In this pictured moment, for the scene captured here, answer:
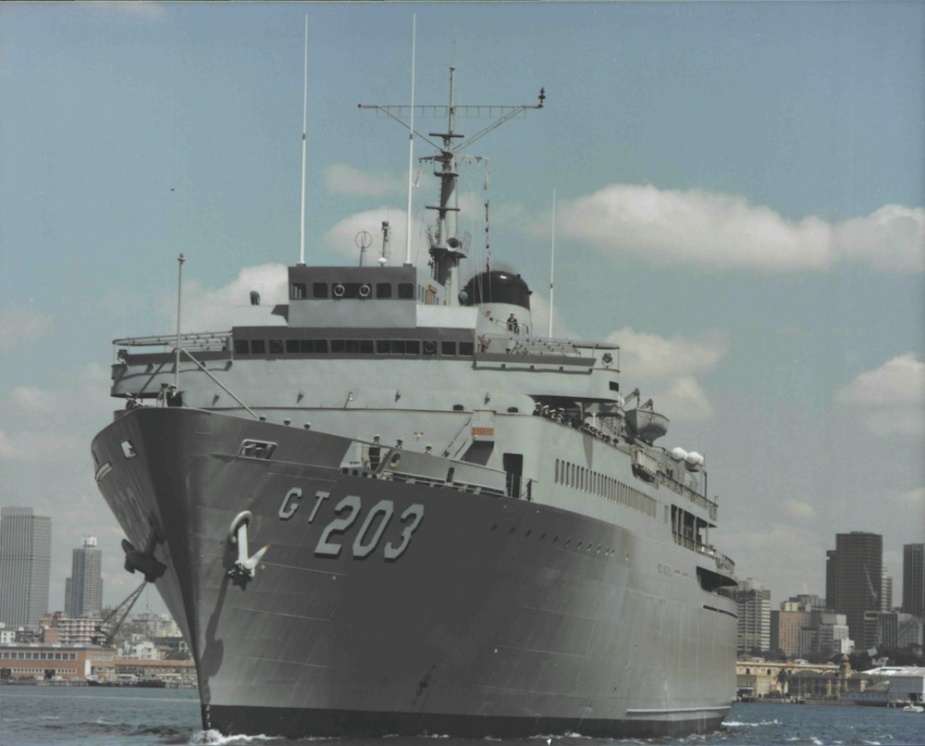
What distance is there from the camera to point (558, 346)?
34.7 m

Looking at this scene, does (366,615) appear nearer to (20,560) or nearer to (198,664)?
(198,664)

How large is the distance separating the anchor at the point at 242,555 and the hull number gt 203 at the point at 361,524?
2.17ft

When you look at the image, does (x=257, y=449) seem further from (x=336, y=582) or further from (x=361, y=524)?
(x=336, y=582)

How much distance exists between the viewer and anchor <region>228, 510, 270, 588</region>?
87.8 feet

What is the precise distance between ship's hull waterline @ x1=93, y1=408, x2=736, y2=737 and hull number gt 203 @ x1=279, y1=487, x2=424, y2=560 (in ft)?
0.09

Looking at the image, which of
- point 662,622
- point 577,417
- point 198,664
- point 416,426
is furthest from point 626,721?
point 198,664

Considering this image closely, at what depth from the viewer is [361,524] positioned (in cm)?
2786

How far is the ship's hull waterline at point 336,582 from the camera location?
89.2 feet

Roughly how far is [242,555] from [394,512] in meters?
2.87

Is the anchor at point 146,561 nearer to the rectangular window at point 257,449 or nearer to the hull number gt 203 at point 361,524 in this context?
the rectangular window at point 257,449

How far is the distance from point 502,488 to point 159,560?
6.50 metres

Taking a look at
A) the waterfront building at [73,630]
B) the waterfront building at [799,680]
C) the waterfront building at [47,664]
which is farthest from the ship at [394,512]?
the waterfront building at [73,630]

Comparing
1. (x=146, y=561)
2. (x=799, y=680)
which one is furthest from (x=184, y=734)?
(x=799, y=680)

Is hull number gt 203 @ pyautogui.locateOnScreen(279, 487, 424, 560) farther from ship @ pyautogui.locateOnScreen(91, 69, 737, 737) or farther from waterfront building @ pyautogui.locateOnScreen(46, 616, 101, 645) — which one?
waterfront building @ pyautogui.locateOnScreen(46, 616, 101, 645)
